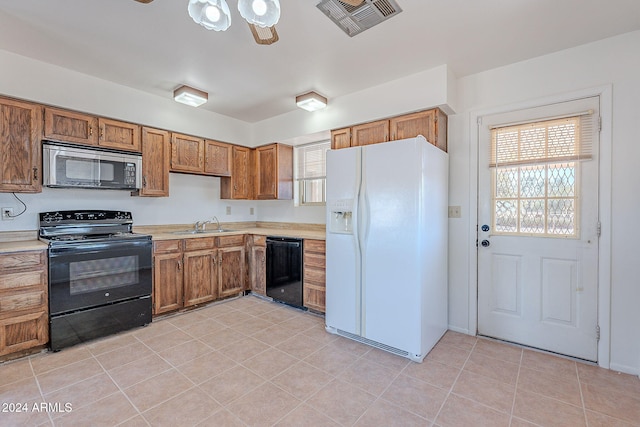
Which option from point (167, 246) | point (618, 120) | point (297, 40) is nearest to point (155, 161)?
point (167, 246)

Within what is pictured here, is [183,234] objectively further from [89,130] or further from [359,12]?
[359,12]

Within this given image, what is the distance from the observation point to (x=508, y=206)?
2693 millimetres

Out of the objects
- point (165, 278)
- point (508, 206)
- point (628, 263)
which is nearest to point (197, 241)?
point (165, 278)

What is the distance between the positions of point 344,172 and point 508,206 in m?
1.52

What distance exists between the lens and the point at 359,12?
6.22ft

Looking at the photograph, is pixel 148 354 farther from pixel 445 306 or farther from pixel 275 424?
pixel 445 306

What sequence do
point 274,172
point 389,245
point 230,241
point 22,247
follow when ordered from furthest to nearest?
point 274,172 < point 230,241 < point 389,245 < point 22,247

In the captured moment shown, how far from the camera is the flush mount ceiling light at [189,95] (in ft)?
10.2

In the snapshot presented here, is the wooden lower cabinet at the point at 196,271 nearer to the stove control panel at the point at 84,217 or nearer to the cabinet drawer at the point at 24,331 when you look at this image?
the stove control panel at the point at 84,217

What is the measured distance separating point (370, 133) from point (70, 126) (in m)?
2.95

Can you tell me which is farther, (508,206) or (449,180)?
(449,180)

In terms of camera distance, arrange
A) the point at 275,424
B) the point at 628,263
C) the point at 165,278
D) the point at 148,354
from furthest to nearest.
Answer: the point at 165,278, the point at 148,354, the point at 628,263, the point at 275,424

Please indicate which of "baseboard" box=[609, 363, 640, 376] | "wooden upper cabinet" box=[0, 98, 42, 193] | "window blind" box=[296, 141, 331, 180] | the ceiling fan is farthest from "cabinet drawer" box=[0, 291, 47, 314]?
"baseboard" box=[609, 363, 640, 376]

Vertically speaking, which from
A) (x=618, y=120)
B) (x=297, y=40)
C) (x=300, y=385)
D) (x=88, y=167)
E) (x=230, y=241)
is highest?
(x=297, y=40)
